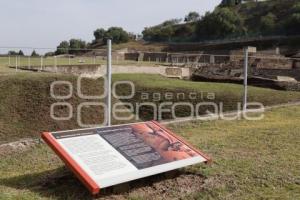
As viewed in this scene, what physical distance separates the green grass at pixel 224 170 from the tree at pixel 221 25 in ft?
226

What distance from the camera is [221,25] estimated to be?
73688 millimetres

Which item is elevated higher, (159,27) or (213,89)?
(159,27)

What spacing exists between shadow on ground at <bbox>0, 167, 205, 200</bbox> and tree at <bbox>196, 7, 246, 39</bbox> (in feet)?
234

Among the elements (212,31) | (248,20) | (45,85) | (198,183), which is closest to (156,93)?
(45,85)

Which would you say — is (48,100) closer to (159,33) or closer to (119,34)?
(119,34)

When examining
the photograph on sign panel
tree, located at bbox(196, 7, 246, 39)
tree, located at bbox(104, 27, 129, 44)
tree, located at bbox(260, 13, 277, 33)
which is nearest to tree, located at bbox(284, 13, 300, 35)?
tree, located at bbox(260, 13, 277, 33)

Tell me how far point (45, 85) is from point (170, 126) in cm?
641

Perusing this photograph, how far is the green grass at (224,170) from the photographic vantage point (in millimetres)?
3852

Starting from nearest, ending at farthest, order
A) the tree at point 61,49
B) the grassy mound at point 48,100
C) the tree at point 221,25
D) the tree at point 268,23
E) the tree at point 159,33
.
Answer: the grassy mound at point 48,100 < the tree at point 61,49 < the tree at point 268,23 < the tree at point 221,25 < the tree at point 159,33

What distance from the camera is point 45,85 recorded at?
12.5 metres

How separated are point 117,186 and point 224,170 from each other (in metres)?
1.21

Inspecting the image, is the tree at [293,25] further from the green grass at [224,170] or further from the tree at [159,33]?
the green grass at [224,170]

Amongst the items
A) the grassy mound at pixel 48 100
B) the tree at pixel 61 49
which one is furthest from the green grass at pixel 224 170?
the tree at pixel 61 49

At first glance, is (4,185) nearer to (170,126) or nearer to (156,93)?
(170,126)
